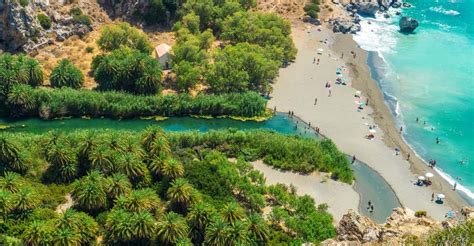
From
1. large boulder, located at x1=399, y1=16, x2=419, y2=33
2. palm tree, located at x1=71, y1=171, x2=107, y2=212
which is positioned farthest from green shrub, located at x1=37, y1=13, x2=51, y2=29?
large boulder, located at x1=399, y1=16, x2=419, y2=33

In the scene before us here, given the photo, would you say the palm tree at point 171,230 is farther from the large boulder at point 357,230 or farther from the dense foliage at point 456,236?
the dense foliage at point 456,236

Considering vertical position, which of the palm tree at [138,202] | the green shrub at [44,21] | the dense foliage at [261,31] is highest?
the green shrub at [44,21]

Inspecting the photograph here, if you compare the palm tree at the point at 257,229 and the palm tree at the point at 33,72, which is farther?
the palm tree at the point at 33,72

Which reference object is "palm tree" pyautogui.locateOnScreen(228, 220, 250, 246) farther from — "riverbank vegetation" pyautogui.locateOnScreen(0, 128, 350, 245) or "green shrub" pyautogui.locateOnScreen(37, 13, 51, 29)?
"green shrub" pyautogui.locateOnScreen(37, 13, 51, 29)

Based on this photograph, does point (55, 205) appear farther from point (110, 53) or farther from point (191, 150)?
point (110, 53)

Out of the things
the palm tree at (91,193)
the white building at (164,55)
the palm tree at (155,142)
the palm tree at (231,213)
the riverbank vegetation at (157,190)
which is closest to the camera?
the riverbank vegetation at (157,190)

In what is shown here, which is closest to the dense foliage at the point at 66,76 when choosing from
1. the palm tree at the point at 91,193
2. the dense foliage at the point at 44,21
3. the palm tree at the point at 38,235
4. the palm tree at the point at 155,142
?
the dense foliage at the point at 44,21

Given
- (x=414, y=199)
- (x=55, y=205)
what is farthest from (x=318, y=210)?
(x=55, y=205)

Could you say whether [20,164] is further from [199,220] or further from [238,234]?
[238,234]
